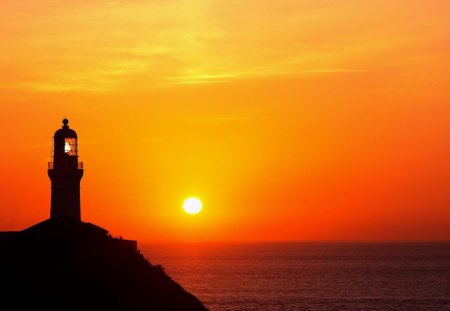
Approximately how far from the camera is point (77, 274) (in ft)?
154

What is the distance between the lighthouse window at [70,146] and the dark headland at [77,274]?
1000 centimetres

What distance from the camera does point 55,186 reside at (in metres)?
60.4

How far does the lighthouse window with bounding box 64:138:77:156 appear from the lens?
6219 cm

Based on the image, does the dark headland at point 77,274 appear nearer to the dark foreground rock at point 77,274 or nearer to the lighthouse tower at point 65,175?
the dark foreground rock at point 77,274

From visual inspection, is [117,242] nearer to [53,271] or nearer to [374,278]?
[53,271]

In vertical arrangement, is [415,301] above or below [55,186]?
below

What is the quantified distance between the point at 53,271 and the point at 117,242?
6.42m

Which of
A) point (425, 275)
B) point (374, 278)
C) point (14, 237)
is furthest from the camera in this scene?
point (425, 275)

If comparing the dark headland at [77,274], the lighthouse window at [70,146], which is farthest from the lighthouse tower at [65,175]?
the dark headland at [77,274]

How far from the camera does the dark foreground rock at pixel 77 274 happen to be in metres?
44.2

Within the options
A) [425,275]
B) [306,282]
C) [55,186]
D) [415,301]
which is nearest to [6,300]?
[55,186]

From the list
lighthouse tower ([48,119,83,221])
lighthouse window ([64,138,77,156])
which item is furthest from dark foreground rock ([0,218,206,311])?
lighthouse window ([64,138,77,156])

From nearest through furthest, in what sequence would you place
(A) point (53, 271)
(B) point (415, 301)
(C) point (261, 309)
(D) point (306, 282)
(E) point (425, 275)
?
(A) point (53, 271) → (C) point (261, 309) → (B) point (415, 301) → (D) point (306, 282) → (E) point (425, 275)

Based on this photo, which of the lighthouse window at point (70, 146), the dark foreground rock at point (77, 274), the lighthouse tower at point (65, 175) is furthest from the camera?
the lighthouse window at point (70, 146)
